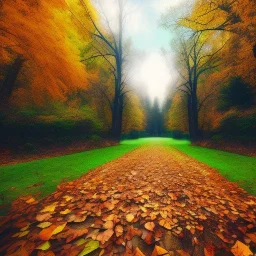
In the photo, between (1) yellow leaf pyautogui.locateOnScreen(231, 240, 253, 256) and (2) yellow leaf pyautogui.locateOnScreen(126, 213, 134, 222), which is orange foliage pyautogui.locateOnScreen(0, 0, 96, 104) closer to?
(2) yellow leaf pyautogui.locateOnScreen(126, 213, 134, 222)

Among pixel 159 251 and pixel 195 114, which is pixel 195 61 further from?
pixel 159 251

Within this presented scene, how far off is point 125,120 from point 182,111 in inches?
331

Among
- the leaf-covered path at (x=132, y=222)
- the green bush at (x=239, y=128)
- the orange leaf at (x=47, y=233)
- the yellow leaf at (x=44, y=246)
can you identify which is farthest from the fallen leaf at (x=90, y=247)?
the green bush at (x=239, y=128)

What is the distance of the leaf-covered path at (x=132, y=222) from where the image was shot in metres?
1.70

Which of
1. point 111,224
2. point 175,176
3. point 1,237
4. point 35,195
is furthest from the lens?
point 175,176

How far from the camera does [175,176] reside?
4402 mm

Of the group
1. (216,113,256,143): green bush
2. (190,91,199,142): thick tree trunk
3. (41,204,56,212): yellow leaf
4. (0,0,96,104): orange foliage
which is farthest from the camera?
(190,91,199,142): thick tree trunk

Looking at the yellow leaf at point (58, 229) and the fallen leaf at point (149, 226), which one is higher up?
the yellow leaf at point (58, 229)

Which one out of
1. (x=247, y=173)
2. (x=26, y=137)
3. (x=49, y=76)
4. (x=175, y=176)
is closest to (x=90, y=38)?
(x=49, y=76)

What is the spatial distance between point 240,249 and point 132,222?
4.39 ft

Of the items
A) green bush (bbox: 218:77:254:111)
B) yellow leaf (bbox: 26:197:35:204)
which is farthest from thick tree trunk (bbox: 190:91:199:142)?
yellow leaf (bbox: 26:197:35:204)

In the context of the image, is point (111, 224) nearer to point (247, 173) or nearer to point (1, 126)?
point (247, 173)

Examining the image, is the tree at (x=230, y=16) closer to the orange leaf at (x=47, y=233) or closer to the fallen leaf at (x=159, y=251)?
the fallen leaf at (x=159, y=251)

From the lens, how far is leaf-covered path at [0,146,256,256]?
1701 mm
